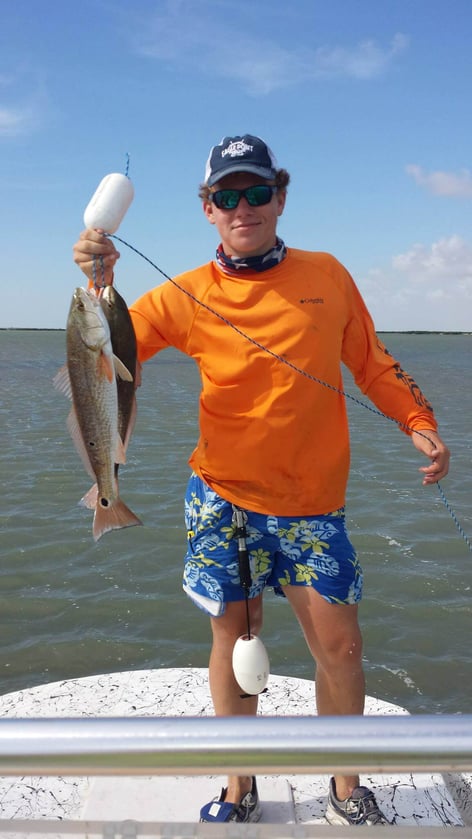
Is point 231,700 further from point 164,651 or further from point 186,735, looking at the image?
point 164,651

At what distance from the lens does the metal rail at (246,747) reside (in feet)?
4.22

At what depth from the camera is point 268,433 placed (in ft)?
9.86

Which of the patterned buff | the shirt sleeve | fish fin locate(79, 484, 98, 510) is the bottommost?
fish fin locate(79, 484, 98, 510)

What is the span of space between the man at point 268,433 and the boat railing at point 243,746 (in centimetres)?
168

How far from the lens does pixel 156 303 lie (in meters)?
3.20

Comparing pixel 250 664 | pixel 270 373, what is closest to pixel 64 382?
pixel 270 373

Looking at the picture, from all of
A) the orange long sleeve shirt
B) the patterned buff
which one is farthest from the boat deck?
the patterned buff

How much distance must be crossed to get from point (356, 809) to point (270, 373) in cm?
184

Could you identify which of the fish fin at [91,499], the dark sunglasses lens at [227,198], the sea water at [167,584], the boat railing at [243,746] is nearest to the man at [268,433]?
the dark sunglasses lens at [227,198]

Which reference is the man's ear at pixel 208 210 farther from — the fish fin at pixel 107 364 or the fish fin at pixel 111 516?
the fish fin at pixel 111 516

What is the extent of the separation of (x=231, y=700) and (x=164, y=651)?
11.0 ft

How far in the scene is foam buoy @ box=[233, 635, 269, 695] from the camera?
9.75 ft

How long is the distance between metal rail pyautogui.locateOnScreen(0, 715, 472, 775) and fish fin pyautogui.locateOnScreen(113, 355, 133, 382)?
5.41ft

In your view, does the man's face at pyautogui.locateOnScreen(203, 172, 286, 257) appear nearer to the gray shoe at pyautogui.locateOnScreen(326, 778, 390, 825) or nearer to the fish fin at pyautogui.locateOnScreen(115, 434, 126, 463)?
the fish fin at pyautogui.locateOnScreen(115, 434, 126, 463)
